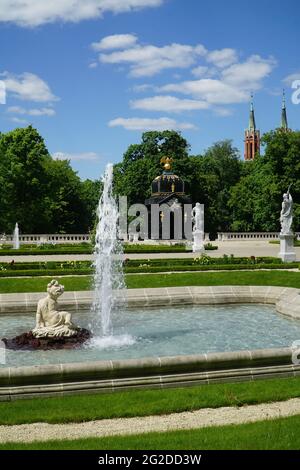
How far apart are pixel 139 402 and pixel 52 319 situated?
5739mm

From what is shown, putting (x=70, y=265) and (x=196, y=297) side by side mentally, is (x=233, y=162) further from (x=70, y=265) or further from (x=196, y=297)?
(x=196, y=297)

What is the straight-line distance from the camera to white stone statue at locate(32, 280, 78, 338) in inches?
585

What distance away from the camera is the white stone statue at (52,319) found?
14867mm

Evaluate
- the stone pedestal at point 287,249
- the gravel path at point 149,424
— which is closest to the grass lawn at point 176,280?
the stone pedestal at point 287,249

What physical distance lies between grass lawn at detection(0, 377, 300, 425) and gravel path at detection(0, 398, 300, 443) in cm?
14

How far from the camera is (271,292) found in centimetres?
2225

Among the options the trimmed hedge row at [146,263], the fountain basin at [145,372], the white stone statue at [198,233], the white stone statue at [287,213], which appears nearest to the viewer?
the fountain basin at [145,372]

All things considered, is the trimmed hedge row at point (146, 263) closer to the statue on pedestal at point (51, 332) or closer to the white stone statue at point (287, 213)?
the white stone statue at point (287, 213)

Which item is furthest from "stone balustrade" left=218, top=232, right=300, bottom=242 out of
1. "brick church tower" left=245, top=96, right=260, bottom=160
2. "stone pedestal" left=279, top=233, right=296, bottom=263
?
"brick church tower" left=245, top=96, right=260, bottom=160

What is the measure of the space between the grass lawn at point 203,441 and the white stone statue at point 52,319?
6.90 m

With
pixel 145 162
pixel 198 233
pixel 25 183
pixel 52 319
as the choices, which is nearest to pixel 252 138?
pixel 145 162

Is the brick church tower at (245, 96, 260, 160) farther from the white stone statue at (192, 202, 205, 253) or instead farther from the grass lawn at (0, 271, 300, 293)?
the grass lawn at (0, 271, 300, 293)
